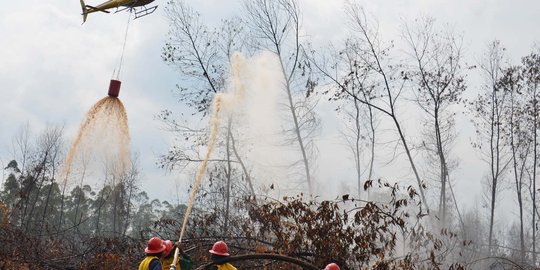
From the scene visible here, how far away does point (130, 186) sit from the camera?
1946 inches

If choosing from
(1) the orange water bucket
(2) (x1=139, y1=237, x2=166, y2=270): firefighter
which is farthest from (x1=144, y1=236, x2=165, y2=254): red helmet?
(1) the orange water bucket

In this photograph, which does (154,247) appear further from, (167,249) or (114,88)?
(114,88)

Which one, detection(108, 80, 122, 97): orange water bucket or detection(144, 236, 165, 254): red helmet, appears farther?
detection(108, 80, 122, 97): orange water bucket

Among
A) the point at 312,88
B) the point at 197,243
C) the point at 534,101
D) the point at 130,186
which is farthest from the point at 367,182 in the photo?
the point at 130,186

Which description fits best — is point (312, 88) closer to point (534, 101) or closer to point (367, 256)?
point (534, 101)

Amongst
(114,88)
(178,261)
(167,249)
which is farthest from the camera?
(114,88)

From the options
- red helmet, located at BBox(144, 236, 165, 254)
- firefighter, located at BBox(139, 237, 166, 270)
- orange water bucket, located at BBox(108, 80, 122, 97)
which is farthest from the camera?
orange water bucket, located at BBox(108, 80, 122, 97)

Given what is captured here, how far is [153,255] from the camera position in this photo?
867 centimetres

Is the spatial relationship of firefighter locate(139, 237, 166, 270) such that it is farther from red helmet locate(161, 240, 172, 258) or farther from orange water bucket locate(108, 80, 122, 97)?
orange water bucket locate(108, 80, 122, 97)

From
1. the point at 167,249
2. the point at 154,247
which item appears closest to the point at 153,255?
the point at 154,247

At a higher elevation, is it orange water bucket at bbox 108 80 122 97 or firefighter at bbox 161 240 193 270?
orange water bucket at bbox 108 80 122 97

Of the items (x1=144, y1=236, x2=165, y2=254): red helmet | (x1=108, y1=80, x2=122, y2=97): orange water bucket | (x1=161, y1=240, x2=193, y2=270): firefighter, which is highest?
(x1=108, y1=80, x2=122, y2=97): orange water bucket

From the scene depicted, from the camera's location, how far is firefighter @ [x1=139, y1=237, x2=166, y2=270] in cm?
830

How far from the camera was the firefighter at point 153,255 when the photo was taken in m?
8.30
